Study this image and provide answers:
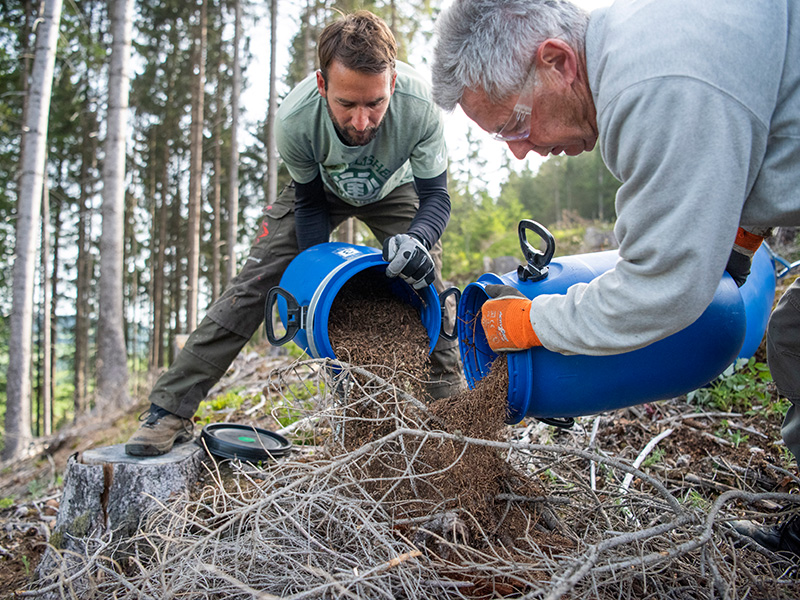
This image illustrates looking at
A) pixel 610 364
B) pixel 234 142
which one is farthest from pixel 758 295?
pixel 234 142

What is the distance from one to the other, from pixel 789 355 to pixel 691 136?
3.47ft

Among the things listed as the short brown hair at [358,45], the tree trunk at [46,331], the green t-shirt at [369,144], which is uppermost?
the short brown hair at [358,45]

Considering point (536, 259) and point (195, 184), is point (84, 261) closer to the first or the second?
point (195, 184)

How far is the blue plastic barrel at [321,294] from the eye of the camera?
2070mm

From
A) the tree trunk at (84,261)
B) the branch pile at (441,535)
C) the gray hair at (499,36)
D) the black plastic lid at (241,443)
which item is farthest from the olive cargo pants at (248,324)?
the tree trunk at (84,261)

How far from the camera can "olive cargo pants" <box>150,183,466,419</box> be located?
103 inches

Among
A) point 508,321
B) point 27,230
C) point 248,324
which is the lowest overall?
point 27,230

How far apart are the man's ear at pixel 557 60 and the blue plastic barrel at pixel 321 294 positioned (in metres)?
1.00

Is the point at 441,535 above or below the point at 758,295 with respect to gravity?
below

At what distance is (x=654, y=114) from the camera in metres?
1.10

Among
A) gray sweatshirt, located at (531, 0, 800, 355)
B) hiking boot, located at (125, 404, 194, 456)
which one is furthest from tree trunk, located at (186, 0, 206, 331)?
gray sweatshirt, located at (531, 0, 800, 355)

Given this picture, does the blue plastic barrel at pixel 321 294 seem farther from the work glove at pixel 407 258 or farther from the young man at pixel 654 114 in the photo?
the young man at pixel 654 114

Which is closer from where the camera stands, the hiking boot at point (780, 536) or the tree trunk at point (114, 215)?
the hiking boot at point (780, 536)

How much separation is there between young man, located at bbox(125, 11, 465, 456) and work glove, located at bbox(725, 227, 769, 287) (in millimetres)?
1071
